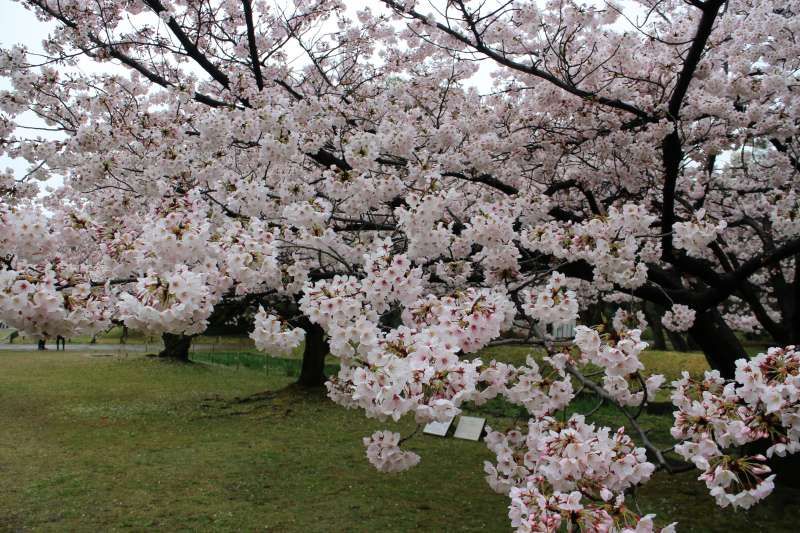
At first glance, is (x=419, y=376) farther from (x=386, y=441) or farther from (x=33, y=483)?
(x=33, y=483)

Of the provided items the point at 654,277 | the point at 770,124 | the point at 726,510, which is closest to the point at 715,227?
the point at 654,277

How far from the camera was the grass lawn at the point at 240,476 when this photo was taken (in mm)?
5719

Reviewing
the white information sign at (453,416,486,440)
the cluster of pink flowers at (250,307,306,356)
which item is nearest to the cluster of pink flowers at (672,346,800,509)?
the cluster of pink flowers at (250,307,306,356)

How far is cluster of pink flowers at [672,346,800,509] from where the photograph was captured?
2.25 meters

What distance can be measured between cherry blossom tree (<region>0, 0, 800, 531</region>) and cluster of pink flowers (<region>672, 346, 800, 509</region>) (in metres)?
0.01

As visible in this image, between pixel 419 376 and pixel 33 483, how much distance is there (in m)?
6.22

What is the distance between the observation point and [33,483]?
21.6ft

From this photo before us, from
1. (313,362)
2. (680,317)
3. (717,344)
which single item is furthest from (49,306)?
(313,362)

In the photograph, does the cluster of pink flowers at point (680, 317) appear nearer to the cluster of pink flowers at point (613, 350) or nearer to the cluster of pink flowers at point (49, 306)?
the cluster of pink flowers at point (613, 350)

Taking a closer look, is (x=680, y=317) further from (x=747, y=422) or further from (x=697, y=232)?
(x=747, y=422)

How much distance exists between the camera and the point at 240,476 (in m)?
7.06

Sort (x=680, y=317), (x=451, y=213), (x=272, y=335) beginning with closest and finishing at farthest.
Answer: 1. (x=272, y=335)
2. (x=451, y=213)
3. (x=680, y=317)

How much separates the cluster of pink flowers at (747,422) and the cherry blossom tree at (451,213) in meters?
0.01

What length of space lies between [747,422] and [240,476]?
5.97 m
